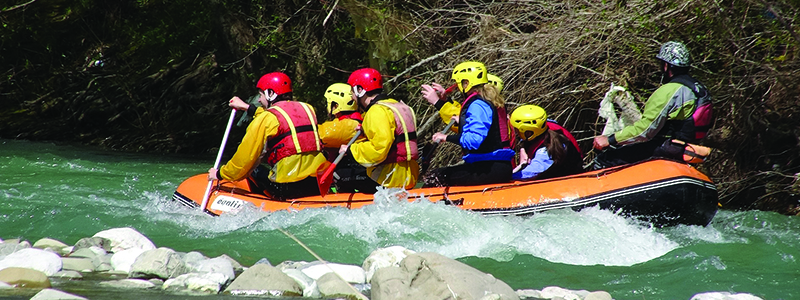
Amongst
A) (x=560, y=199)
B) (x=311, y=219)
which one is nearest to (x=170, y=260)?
(x=311, y=219)

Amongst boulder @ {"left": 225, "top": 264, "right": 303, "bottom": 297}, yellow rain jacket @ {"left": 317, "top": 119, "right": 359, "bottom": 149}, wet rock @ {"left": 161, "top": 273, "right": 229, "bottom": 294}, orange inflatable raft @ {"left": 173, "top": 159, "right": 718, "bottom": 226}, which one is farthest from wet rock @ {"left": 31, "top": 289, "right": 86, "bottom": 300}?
yellow rain jacket @ {"left": 317, "top": 119, "right": 359, "bottom": 149}

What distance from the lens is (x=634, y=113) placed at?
7758mm

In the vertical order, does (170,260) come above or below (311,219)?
above

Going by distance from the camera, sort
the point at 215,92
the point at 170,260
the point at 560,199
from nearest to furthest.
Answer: the point at 170,260
the point at 560,199
the point at 215,92

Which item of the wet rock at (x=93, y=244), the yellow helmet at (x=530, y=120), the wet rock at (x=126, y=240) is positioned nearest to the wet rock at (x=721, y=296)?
the yellow helmet at (x=530, y=120)

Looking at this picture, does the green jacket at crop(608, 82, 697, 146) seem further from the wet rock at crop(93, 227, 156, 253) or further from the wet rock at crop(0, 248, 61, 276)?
the wet rock at crop(0, 248, 61, 276)

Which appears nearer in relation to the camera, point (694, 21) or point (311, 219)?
point (311, 219)

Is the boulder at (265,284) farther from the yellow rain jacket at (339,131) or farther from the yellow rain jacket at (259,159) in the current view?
the yellow rain jacket at (339,131)

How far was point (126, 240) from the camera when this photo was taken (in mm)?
5539

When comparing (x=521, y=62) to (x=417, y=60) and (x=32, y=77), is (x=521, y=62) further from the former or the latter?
(x=32, y=77)

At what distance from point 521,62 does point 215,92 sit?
747 centimetres

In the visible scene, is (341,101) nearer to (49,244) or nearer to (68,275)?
(49,244)


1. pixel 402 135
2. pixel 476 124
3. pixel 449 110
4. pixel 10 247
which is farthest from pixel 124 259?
pixel 449 110

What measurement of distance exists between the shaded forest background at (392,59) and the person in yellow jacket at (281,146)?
9.13 feet
